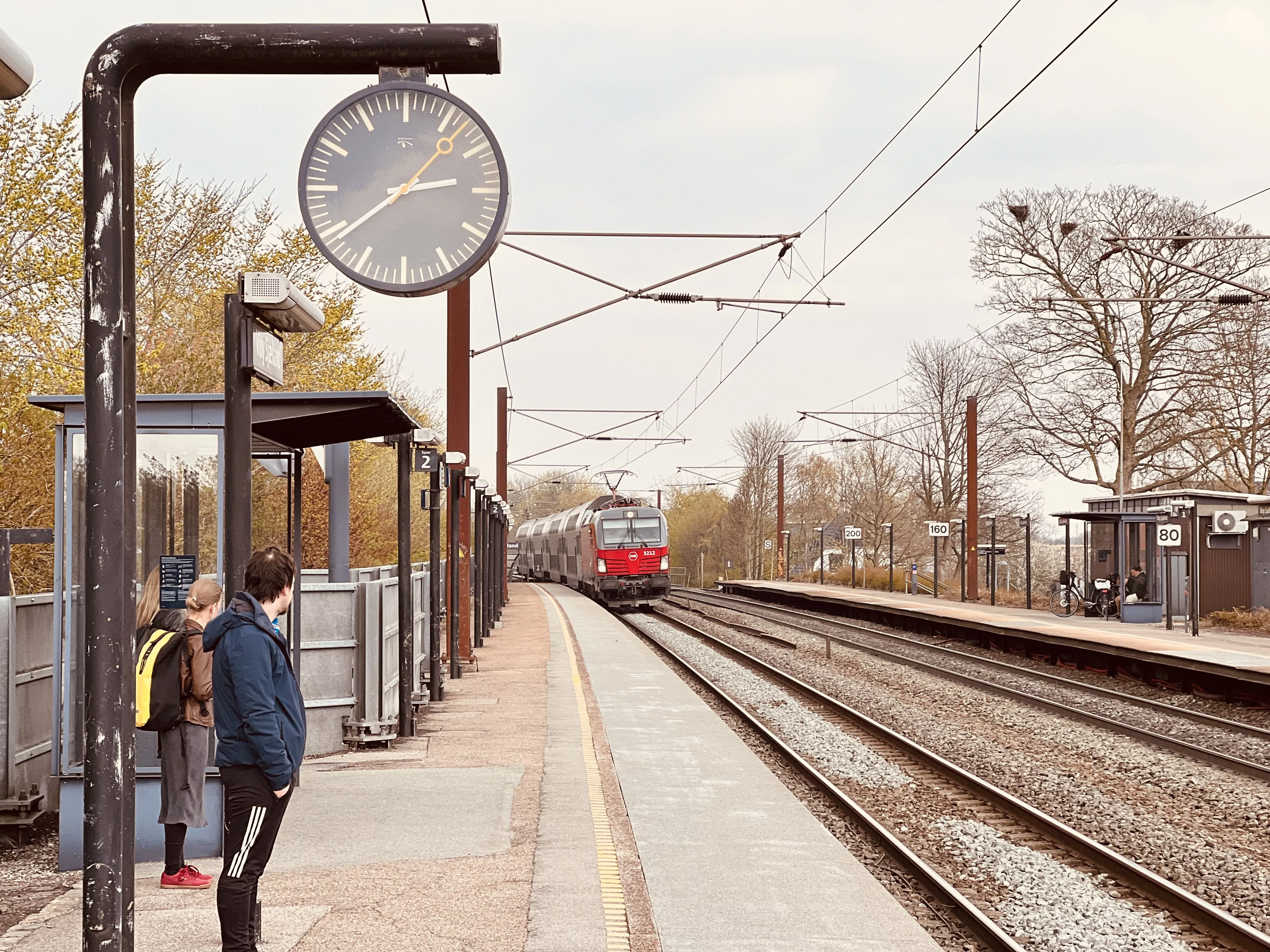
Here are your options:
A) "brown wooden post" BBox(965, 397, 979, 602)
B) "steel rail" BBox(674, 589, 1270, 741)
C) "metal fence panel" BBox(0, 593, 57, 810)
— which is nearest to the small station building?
"steel rail" BBox(674, 589, 1270, 741)

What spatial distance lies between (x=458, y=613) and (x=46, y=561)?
5916 millimetres

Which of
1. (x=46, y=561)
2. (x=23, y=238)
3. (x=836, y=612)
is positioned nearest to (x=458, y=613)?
(x=46, y=561)

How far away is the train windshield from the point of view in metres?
35.8

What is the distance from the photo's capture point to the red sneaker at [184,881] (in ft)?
20.8

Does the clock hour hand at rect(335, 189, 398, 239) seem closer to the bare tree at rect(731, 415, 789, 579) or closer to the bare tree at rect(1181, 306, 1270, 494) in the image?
the bare tree at rect(1181, 306, 1270, 494)

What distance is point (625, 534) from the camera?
117 feet

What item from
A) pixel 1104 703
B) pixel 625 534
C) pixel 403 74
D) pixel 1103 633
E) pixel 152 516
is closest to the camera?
pixel 403 74

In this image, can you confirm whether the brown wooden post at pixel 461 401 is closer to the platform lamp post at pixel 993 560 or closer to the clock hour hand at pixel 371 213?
the clock hour hand at pixel 371 213

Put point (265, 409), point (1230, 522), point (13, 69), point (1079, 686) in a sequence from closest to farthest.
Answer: point (13, 69), point (265, 409), point (1079, 686), point (1230, 522)

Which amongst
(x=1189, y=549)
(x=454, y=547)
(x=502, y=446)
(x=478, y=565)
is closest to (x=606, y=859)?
(x=454, y=547)

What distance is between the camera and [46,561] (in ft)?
58.6

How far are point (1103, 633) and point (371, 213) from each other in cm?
2187

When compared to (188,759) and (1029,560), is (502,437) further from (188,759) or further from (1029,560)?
(188,759)

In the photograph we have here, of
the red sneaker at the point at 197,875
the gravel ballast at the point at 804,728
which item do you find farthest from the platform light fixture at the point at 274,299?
the gravel ballast at the point at 804,728
